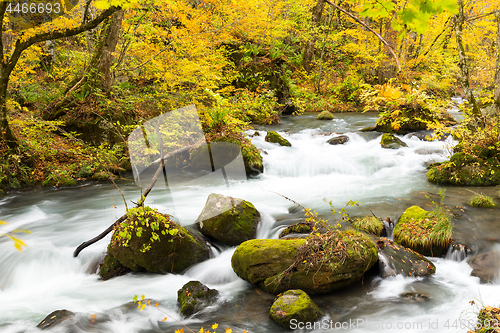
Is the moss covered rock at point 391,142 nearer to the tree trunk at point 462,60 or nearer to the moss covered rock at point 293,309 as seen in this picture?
the tree trunk at point 462,60

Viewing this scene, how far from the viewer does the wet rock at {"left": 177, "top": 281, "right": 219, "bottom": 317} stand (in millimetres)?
4169

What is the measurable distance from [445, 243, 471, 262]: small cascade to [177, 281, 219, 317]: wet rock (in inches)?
155

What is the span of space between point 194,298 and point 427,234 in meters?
4.06

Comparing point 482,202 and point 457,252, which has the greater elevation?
point 482,202

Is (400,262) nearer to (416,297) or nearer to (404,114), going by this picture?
(416,297)

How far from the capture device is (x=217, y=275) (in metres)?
5.10

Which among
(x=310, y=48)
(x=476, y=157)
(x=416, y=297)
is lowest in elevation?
(x=416, y=297)

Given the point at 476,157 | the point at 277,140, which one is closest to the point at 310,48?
the point at 277,140

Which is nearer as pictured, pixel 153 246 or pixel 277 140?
pixel 153 246

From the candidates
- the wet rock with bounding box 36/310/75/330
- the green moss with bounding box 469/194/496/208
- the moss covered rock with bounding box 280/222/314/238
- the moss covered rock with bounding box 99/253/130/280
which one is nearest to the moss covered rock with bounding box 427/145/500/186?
the green moss with bounding box 469/194/496/208

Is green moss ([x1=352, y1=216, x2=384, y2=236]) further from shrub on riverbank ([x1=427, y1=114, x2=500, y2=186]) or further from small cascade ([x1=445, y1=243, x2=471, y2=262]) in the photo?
shrub on riverbank ([x1=427, y1=114, x2=500, y2=186])

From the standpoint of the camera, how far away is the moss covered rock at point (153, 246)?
193 inches

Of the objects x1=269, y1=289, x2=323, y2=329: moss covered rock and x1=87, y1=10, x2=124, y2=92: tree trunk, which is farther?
x1=87, y1=10, x2=124, y2=92: tree trunk

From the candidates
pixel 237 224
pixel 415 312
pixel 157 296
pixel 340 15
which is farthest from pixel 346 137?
pixel 340 15
